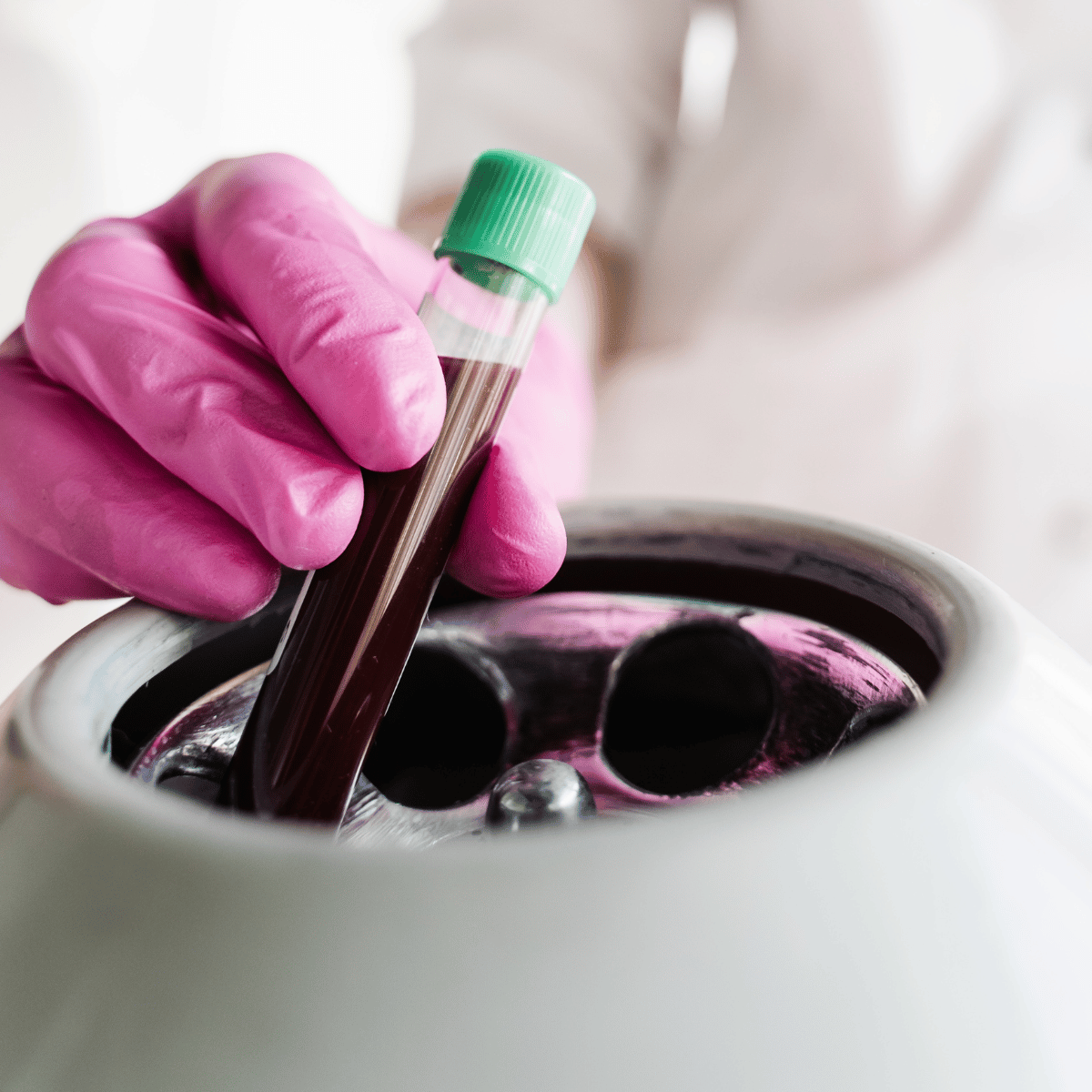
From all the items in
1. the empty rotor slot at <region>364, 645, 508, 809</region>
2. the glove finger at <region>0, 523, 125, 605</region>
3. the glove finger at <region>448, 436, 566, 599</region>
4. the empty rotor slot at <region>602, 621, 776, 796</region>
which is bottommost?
the glove finger at <region>0, 523, 125, 605</region>

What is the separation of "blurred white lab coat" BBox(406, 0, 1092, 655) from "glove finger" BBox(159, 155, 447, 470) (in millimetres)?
412

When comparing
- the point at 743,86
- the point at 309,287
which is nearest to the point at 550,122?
the point at 743,86


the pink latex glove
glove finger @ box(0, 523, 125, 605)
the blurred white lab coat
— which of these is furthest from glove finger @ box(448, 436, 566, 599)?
the blurred white lab coat

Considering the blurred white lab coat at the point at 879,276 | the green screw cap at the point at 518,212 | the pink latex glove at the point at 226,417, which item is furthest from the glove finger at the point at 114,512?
the blurred white lab coat at the point at 879,276

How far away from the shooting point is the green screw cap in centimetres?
26

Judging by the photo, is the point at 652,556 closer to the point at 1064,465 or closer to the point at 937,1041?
the point at 937,1041

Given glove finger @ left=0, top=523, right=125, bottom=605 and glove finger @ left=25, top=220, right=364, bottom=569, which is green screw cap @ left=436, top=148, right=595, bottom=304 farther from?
glove finger @ left=0, top=523, right=125, bottom=605

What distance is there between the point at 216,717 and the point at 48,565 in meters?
0.15

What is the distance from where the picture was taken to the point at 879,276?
75 centimetres

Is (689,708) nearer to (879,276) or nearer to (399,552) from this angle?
(399,552)

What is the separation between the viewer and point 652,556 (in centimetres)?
32

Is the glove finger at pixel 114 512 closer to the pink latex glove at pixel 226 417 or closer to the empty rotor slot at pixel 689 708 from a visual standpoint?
the pink latex glove at pixel 226 417

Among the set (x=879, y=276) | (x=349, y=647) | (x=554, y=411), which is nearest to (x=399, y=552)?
(x=349, y=647)

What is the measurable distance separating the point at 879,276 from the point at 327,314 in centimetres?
57
